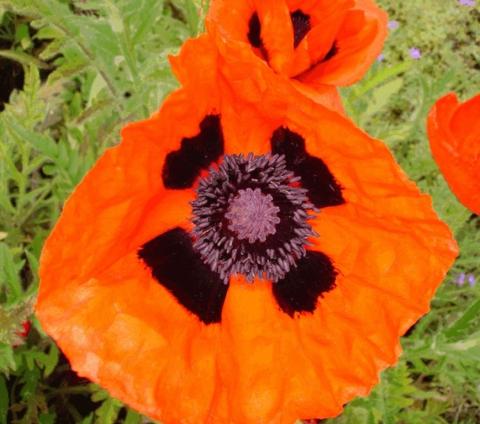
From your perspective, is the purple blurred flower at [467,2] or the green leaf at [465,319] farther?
the purple blurred flower at [467,2]

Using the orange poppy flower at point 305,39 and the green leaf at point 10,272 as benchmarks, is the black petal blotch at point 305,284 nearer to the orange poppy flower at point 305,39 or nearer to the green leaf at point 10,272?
the orange poppy flower at point 305,39

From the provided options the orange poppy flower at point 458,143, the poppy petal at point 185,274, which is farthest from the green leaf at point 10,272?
the orange poppy flower at point 458,143

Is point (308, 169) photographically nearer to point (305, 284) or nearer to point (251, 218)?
point (251, 218)

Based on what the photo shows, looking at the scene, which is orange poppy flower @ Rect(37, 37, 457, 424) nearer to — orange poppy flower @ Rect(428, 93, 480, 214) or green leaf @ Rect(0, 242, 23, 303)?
orange poppy flower @ Rect(428, 93, 480, 214)

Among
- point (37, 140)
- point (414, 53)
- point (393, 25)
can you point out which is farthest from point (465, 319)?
point (393, 25)

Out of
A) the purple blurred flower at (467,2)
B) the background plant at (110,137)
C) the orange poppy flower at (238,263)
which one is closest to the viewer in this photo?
the orange poppy flower at (238,263)

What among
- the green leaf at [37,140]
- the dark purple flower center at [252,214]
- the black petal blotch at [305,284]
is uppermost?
the dark purple flower center at [252,214]

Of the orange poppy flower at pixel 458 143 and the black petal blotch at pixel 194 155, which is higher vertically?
the orange poppy flower at pixel 458 143
